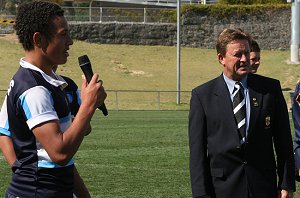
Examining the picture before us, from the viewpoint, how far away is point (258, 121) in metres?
6.04

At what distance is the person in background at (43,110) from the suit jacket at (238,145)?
59.1 inches

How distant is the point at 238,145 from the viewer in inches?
236

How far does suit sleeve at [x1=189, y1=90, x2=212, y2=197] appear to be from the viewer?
605 centimetres

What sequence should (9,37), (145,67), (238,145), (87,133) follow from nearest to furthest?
(87,133)
(238,145)
(145,67)
(9,37)

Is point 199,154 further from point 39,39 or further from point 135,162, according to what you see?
point 135,162

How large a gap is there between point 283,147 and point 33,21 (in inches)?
90.8

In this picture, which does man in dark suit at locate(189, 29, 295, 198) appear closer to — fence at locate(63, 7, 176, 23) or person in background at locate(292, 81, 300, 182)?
person in background at locate(292, 81, 300, 182)

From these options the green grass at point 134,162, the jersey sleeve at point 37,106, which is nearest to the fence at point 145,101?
the green grass at point 134,162

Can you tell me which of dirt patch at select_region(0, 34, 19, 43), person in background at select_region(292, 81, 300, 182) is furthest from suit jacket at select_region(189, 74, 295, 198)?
dirt patch at select_region(0, 34, 19, 43)

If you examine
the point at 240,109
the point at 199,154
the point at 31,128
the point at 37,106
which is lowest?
the point at 199,154

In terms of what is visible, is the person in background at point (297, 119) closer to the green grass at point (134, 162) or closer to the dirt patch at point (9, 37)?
the green grass at point (134, 162)

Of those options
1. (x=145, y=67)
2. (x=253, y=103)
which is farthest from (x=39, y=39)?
(x=145, y=67)

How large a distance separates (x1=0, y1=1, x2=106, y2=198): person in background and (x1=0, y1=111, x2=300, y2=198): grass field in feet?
23.1

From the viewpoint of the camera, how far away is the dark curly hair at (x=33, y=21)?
467 cm
